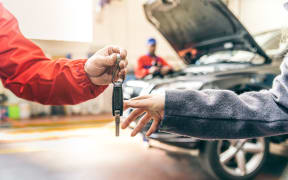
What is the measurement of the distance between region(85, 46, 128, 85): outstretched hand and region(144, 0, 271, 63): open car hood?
1261 millimetres

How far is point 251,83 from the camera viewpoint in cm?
188

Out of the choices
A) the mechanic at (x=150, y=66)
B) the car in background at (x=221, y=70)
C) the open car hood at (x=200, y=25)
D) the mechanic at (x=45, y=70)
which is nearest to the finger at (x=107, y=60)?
the mechanic at (x=45, y=70)

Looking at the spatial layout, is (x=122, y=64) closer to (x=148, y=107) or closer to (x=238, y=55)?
(x=148, y=107)

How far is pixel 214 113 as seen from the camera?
0.62 meters

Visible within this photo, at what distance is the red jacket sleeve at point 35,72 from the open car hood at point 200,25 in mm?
1314

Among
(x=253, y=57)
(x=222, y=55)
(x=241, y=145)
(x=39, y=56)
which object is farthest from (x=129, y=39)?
(x=39, y=56)

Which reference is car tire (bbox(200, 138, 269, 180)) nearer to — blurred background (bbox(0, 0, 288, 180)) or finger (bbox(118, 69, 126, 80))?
blurred background (bbox(0, 0, 288, 180))

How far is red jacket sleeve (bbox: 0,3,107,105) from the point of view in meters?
0.60

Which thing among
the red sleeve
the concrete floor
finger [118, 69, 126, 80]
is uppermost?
finger [118, 69, 126, 80]

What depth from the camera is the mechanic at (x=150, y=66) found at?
9.00 ft

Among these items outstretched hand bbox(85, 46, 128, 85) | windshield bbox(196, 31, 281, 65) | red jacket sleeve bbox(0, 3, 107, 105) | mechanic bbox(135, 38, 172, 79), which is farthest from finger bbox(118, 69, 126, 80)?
mechanic bbox(135, 38, 172, 79)

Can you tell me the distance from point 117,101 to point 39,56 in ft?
0.96

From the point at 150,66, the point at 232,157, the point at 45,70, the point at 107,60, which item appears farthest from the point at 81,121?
the point at 107,60

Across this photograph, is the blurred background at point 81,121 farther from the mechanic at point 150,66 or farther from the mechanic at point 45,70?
the mechanic at point 150,66
